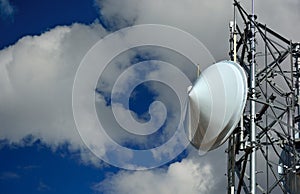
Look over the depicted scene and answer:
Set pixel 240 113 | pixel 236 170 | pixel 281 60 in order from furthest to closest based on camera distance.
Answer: pixel 281 60 → pixel 236 170 → pixel 240 113

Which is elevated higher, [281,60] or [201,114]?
[281,60]

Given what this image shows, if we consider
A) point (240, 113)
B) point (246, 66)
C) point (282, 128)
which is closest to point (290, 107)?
point (282, 128)

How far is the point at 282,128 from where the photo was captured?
3059 cm

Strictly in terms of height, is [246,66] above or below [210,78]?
above

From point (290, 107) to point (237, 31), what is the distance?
466cm

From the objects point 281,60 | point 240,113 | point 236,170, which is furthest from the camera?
point 281,60

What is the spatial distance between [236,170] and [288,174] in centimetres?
342

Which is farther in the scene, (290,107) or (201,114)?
(290,107)

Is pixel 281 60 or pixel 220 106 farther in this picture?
pixel 281 60

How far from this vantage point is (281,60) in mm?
31172

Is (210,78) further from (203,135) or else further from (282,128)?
(282,128)

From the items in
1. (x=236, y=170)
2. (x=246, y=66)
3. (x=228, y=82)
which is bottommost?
(x=236, y=170)

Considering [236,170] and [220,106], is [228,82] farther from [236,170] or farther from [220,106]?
[236,170]

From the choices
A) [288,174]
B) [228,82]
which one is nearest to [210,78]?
[228,82]
